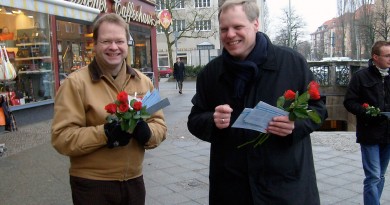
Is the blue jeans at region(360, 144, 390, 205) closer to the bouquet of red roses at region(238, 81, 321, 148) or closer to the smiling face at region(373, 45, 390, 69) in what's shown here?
the smiling face at region(373, 45, 390, 69)

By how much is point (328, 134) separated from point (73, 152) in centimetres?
765

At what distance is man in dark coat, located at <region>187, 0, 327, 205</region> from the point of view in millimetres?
2297

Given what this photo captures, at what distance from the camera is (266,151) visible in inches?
90.9

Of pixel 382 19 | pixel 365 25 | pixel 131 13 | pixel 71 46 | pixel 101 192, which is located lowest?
pixel 101 192

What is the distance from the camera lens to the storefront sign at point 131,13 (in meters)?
15.4

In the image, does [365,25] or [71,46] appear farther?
[365,25]

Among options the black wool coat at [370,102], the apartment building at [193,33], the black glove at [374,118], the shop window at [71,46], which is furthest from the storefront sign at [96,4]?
the apartment building at [193,33]

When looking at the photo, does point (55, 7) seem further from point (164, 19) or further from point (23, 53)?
point (164, 19)

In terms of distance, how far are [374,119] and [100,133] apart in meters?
2.88

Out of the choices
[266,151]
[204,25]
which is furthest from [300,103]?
[204,25]

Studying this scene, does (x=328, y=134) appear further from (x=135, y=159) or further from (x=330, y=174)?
(x=135, y=159)

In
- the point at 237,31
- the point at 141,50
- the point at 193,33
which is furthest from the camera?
the point at 193,33

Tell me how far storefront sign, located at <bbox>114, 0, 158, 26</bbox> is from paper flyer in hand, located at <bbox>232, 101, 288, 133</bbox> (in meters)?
13.7

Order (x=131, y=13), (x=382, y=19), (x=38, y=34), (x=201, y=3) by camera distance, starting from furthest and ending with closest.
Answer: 1. (x=201, y=3)
2. (x=382, y=19)
3. (x=131, y=13)
4. (x=38, y=34)
